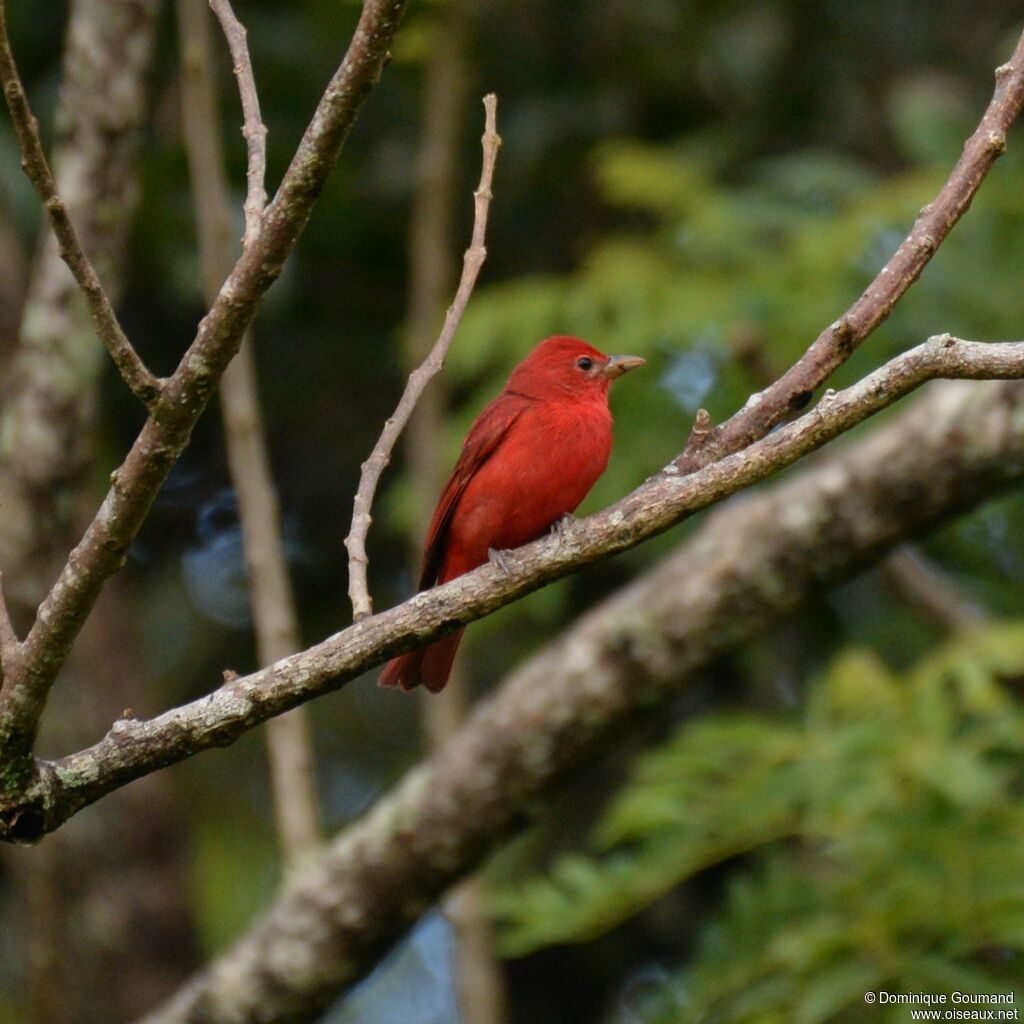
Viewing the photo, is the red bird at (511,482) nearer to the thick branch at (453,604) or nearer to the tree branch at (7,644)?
the thick branch at (453,604)

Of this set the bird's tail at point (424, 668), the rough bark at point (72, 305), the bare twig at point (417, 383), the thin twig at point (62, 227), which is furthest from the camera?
the rough bark at point (72, 305)

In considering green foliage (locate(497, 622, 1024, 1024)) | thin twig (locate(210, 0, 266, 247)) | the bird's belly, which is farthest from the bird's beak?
thin twig (locate(210, 0, 266, 247))

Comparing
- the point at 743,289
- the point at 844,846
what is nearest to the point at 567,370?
the point at 743,289

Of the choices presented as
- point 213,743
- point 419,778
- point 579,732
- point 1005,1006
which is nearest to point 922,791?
point 1005,1006

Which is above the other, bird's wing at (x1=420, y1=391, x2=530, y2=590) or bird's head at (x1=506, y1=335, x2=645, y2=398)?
bird's head at (x1=506, y1=335, x2=645, y2=398)

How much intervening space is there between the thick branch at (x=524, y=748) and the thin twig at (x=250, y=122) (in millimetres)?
2364

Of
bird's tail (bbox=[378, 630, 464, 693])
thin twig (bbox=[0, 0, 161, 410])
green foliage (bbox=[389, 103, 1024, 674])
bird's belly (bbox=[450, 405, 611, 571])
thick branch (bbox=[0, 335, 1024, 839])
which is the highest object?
green foliage (bbox=[389, 103, 1024, 674])

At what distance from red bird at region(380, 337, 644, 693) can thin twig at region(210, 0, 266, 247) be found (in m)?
1.65

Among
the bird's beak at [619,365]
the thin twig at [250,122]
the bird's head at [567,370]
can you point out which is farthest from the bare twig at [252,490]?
the thin twig at [250,122]

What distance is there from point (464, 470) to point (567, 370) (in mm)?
529

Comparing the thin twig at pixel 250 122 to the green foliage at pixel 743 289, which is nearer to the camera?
the thin twig at pixel 250 122

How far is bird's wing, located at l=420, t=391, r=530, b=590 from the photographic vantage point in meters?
4.56

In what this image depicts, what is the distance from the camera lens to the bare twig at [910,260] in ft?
9.62

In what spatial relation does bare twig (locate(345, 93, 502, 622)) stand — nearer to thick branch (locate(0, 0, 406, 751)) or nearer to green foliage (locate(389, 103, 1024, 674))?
thick branch (locate(0, 0, 406, 751))
